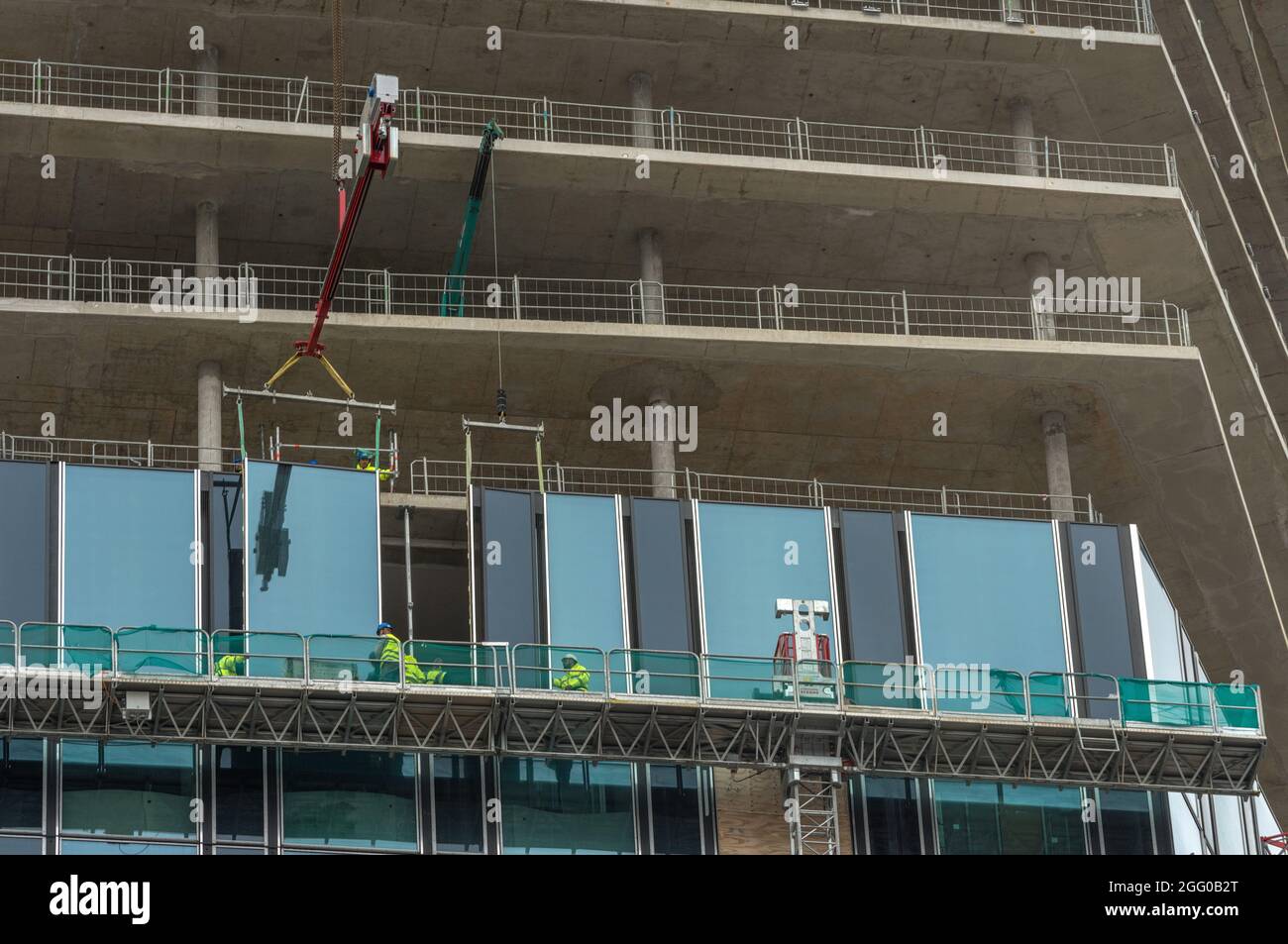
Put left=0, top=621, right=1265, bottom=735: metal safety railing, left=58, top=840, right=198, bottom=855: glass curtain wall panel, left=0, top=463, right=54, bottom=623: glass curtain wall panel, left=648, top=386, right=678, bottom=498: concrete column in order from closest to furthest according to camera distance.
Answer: left=58, top=840, right=198, bottom=855: glass curtain wall panel → left=0, top=621, right=1265, bottom=735: metal safety railing → left=0, top=463, right=54, bottom=623: glass curtain wall panel → left=648, top=386, right=678, bottom=498: concrete column

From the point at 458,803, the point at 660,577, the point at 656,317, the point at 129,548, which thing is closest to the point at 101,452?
the point at 129,548

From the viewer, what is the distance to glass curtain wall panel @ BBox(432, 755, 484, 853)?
37.5m

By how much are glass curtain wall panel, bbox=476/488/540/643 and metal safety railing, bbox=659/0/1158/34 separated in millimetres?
10998

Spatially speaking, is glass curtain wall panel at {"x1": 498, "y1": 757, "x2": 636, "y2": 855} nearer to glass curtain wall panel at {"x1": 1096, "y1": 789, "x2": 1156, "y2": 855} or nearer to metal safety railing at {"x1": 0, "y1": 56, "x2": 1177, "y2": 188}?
glass curtain wall panel at {"x1": 1096, "y1": 789, "x2": 1156, "y2": 855}

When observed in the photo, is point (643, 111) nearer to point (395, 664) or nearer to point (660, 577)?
point (660, 577)

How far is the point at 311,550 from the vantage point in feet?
128

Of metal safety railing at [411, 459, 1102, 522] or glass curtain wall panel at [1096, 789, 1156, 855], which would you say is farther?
metal safety railing at [411, 459, 1102, 522]

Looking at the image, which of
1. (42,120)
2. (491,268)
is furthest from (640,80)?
(42,120)

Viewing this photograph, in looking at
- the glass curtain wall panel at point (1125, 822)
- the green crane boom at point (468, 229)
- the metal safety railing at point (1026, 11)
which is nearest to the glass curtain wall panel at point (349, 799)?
the green crane boom at point (468, 229)

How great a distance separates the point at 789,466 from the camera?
46.5m

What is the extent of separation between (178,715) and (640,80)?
15.6 m

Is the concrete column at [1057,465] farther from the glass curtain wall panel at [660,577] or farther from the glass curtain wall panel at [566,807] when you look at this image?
the glass curtain wall panel at [566,807]

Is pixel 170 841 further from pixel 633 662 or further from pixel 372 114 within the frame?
pixel 372 114

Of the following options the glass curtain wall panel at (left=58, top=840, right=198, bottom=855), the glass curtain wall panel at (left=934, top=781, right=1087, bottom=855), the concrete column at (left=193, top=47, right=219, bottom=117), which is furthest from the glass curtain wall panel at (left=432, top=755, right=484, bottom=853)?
the concrete column at (left=193, top=47, right=219, bottom=117)
